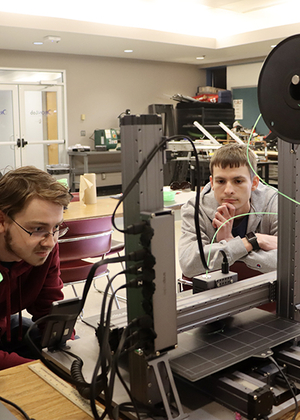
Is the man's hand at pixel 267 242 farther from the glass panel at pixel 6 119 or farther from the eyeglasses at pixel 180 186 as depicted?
the glass panel at pixel 6 119

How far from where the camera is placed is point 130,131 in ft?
2.79

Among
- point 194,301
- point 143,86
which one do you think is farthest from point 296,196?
point 143,86

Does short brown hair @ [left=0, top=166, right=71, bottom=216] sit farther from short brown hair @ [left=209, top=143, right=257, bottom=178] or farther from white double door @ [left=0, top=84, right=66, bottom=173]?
white double door @ [left=0, top=84, right=66, bottom=173]

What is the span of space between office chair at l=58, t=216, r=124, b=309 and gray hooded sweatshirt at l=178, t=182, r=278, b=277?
994mm

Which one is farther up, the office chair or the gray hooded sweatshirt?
the gray hooded sweatshirt

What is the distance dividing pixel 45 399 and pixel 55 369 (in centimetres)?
7

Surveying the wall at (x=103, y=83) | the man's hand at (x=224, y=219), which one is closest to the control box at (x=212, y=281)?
the man's hand at (x=224, y=219)

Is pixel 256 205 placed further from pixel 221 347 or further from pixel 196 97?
pixel 196 97

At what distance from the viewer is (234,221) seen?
1.89 metres

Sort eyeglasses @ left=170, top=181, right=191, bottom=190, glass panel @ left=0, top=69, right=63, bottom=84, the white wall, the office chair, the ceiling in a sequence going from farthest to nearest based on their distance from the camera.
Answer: the white wall → glass panel @ left=0, top=69, right=63, bottom=84 → the ceiling → eyeglasses @ left=170, top=181, right=191, bottom=190 → the office chair

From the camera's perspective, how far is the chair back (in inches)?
108

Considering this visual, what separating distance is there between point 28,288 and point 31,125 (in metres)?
6.89

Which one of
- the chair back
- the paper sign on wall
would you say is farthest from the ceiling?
the chair back

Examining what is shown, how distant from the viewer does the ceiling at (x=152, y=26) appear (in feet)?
20.3
